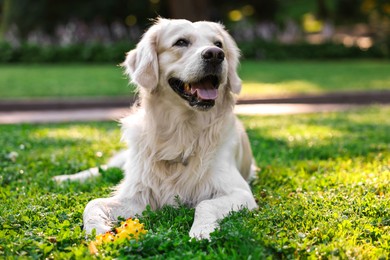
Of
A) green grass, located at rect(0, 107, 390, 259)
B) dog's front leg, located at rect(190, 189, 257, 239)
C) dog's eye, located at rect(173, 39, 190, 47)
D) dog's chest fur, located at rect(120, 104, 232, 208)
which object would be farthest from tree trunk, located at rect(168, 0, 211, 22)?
dog's front leg, located at rect(190, 189, 257, 239)

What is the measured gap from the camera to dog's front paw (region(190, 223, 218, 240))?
3842 mm

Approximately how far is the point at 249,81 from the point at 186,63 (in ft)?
42.2

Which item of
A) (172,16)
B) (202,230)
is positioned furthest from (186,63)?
(172,16)

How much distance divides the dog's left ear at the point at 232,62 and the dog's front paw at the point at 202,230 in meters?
1.52

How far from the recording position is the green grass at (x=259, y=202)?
3605 millimetres

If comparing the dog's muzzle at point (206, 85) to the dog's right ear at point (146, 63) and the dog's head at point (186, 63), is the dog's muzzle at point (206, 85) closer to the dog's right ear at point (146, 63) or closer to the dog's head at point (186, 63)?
the dog's head at point (186, 63)

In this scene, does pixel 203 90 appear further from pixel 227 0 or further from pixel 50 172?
pixel 227 0

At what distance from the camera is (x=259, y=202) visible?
16.0 ft

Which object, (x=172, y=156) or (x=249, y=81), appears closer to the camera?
(x=172, y=156)

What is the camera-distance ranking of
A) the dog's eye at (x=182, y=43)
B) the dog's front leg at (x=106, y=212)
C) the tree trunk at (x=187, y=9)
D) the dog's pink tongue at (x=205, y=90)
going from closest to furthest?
the dog's front leg at (x=106, y=212) → the dog's pink tongue at (x=205, y=90) → the dog's eye at (x=182, y=43) → the tree trunk at (x=187, y=9)

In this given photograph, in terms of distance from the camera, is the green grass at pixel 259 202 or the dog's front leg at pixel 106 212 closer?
the green grass at pixel 259 202

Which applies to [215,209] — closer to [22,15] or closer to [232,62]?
[232,62]

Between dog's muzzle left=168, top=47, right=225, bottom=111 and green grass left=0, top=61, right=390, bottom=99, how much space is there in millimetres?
7163

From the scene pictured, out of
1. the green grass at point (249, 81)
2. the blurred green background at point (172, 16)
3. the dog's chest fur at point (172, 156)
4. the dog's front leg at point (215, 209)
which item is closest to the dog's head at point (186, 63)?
the dog's chest fur at point (172, 156)
